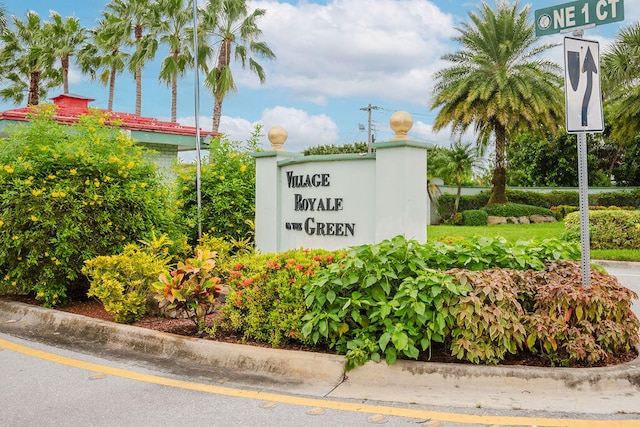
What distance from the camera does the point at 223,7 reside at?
107 feet

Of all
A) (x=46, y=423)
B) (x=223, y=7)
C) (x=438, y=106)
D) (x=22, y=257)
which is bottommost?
(x=46, y=423)

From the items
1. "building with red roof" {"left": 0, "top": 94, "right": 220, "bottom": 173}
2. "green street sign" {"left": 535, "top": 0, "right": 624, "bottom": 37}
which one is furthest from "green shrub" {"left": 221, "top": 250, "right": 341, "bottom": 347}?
"building with red roof" {"left": 0, "top": 94, "right": 220, "bottom": 173}

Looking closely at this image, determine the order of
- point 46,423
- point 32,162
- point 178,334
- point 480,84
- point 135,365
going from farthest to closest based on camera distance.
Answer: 1. point 480,84
2. point 32,162
3. point 178,334
4. point 135,365
5. point 46,423

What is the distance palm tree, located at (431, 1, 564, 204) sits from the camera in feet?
101

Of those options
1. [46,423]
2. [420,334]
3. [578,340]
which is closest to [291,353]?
[420,334]

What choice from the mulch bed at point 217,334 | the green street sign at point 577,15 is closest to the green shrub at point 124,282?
the mulch bed at point 217,334

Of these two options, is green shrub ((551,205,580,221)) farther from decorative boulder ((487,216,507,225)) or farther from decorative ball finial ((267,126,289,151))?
decorative ball finial ((267,126,289,151))

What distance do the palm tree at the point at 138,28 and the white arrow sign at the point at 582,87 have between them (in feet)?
107

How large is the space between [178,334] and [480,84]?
28281 millimetres

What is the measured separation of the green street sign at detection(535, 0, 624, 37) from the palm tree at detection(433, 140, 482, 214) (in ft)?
98.9

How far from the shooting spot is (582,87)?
16.8 ft

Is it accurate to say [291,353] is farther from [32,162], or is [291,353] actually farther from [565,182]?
[565,182]

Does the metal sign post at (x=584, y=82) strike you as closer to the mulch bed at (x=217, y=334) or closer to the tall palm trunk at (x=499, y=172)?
the mulch bed at (x=217, y=334)

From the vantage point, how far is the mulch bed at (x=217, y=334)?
15.7ft
